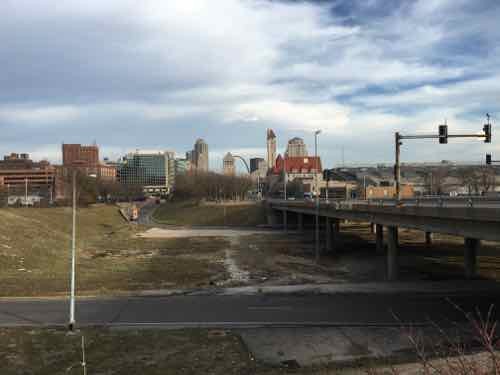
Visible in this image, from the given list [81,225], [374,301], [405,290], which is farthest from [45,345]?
[81,225]

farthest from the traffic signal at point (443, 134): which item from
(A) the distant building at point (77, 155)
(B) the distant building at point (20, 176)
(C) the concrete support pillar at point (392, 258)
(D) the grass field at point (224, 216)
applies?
(B) the distant building at point (20, 176)

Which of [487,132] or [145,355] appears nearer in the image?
[145,355]

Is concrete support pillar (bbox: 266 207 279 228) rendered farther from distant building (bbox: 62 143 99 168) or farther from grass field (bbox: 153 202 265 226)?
distant building (bbox: 62 143 99 168)

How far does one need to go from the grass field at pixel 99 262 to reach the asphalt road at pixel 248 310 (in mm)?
4836

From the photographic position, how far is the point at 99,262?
46500 millimetres

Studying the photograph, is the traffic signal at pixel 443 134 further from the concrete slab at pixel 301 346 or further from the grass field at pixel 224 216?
the grass field at pixel 224 216

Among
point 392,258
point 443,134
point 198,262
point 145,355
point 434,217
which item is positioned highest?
point 443,134

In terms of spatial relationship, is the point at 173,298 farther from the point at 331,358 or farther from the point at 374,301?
the point at 331,358

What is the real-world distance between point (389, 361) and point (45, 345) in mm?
11974

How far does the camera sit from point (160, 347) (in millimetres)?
17078

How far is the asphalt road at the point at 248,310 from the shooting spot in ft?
69.7

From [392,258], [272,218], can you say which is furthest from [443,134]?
[272,218]

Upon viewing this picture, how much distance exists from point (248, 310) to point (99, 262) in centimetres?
2717

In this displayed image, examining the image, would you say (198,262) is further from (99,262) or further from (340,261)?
(340,261)
